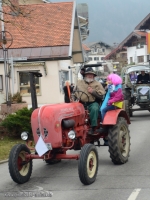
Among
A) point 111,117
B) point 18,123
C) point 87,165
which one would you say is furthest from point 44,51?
point 87,165

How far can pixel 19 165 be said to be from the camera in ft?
27.5

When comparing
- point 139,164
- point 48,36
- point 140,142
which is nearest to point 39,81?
point 48,36

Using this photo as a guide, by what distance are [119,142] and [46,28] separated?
72.2ft

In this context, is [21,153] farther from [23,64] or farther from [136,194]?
[23,64]

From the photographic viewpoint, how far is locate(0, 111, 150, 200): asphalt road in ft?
24.1

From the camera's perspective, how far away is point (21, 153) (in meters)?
8.47

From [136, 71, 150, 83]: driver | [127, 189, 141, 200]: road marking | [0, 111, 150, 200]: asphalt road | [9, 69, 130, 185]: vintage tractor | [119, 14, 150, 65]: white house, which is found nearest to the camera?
[127, 189, 141, 200]: road marking

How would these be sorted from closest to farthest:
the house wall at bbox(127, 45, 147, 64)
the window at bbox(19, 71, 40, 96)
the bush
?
1. the bush
2. the window at bbox(19, 71, 40, 96)
3. the house wall at bbox(127, 45, 147, 64)

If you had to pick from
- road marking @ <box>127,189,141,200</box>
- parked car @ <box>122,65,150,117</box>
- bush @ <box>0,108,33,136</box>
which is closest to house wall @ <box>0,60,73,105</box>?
parked car @ <box>122,65,150,117</box>

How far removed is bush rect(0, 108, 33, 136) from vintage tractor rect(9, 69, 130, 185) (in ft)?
15.8

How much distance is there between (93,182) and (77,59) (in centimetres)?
2725

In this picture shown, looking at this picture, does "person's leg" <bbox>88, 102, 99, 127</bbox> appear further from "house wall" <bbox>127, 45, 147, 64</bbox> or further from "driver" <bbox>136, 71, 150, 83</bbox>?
"house wall" <bbox>127, 45, 147, 64</bbox>

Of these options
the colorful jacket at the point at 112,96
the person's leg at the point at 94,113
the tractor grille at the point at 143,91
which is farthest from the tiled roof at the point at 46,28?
the person's leg at the point at 94,113

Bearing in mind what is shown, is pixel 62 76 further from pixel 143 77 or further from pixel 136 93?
pixel 136 93
